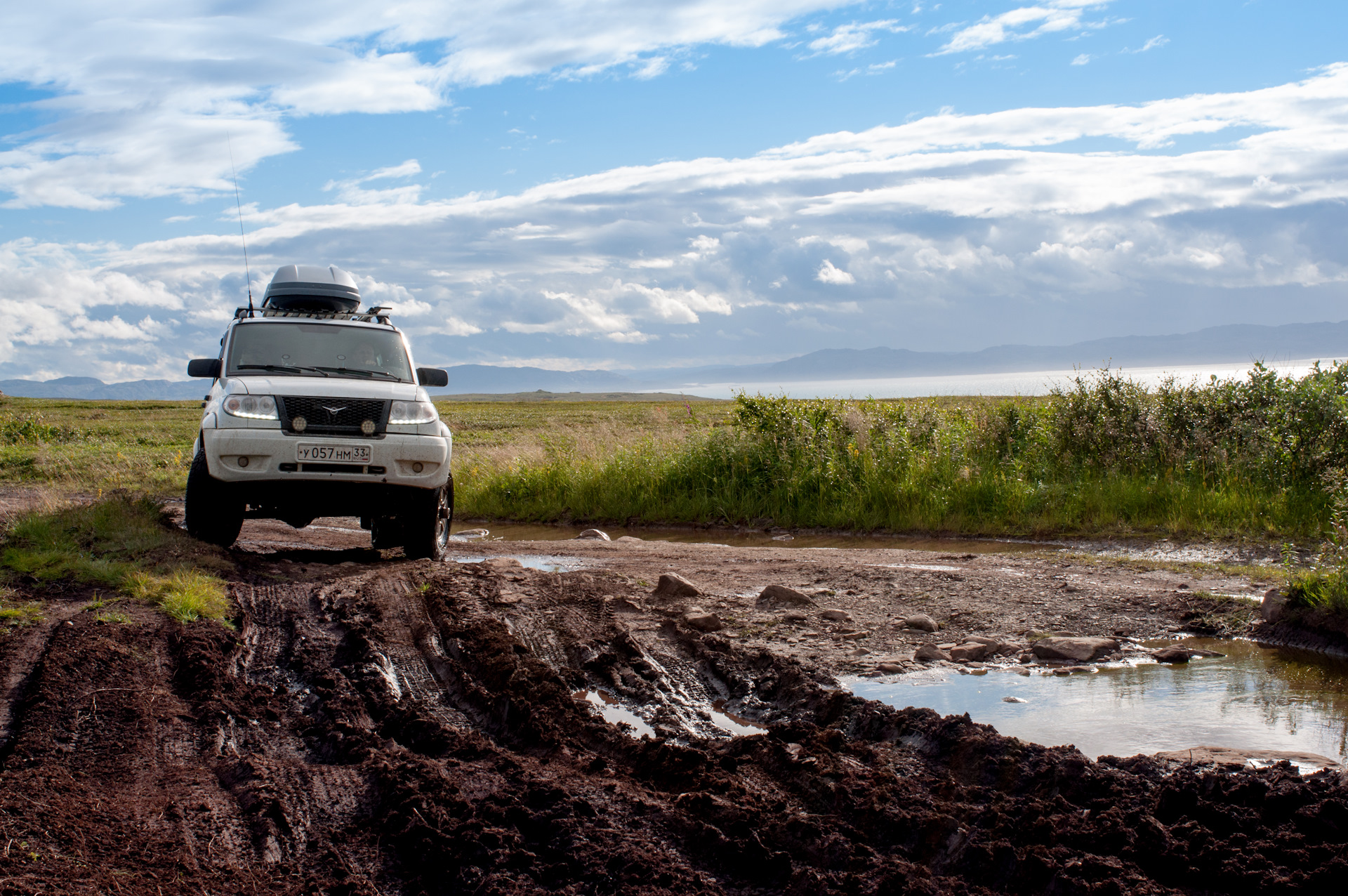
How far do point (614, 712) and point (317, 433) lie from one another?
4537mm

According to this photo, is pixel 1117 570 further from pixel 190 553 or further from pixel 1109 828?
pixel 190 553

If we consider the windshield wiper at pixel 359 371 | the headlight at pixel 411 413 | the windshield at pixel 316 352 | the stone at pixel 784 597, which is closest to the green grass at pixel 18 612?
the windshield at pixel 316 352

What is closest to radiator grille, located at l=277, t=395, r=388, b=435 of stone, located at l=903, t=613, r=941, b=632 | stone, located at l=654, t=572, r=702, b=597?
stone, located at l=654, t=572, r=702, b=597

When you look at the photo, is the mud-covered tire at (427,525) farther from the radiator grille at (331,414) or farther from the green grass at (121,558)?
the green grass at (121,558)

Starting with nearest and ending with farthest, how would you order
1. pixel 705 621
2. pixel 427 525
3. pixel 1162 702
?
pixel 1162 702, pixel 705 621, pixel 427 525

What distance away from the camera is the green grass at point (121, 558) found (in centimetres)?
675

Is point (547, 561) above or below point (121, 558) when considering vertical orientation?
below

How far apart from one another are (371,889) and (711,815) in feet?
3.93

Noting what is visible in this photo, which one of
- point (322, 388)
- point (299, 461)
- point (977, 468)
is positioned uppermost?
point (322, 388)

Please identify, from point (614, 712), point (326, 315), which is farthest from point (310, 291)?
point (614, 712)

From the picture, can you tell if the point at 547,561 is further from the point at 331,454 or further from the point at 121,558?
the point at 121,558

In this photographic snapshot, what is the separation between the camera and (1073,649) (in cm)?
609

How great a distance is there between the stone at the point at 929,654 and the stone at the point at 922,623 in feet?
2.07

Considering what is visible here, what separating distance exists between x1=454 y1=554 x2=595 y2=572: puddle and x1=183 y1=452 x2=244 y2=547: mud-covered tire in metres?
2.13
